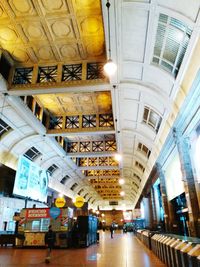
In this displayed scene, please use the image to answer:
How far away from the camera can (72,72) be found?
34.5ft

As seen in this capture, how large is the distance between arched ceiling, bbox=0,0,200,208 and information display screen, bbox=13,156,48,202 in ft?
4.62

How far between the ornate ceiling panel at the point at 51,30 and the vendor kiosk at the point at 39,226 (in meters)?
8.78

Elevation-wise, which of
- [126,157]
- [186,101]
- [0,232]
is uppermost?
[126,157]

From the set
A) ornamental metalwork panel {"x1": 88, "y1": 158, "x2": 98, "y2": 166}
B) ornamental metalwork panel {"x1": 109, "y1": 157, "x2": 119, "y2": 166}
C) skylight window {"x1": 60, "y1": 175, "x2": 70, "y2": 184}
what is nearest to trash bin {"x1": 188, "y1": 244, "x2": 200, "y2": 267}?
ornamental metalwork panel {"x1": 88, "y1": 158, "x2": 98, "y2": 166}

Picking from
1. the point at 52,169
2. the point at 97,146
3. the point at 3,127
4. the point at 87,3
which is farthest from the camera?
the point at 52,169

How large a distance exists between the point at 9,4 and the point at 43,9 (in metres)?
1.18

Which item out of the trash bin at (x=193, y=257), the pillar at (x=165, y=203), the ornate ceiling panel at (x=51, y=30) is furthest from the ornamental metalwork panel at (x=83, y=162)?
the trash bin at (x=193, y=257)

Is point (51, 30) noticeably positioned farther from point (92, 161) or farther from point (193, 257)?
point (92, 161)

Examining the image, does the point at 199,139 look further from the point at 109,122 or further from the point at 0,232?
the point at 0,232

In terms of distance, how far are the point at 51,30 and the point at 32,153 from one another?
11.9 metres

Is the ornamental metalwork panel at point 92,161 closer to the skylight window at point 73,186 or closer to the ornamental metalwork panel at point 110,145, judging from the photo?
the ornamental metalwork panel at point 110,145

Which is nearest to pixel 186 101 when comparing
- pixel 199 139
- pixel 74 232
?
pixel 199 139

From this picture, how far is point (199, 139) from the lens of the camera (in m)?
7.99

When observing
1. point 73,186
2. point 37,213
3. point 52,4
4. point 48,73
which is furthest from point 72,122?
point 73,186
